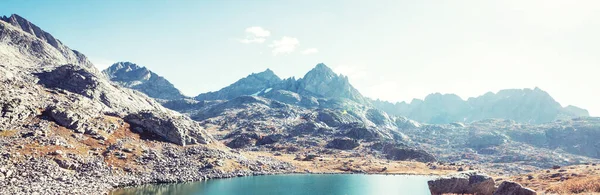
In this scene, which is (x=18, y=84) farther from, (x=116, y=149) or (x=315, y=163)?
(x=315, y=163)

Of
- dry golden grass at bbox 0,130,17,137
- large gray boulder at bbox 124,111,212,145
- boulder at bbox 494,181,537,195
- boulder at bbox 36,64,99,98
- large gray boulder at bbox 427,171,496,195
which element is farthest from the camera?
boulder at bbox 36,64,99,98

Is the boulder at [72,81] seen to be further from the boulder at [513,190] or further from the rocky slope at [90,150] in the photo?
the boulder at [513,190]

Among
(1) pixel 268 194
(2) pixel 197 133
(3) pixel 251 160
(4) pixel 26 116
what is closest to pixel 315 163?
(3) pixel 251 160

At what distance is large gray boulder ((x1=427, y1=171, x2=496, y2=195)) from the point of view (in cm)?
4972

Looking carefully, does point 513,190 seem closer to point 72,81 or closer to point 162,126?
point 162,126

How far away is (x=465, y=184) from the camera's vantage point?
51188 mm

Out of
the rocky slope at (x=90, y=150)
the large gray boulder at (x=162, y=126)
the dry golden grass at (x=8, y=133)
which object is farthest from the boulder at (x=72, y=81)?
the dry golden grass at (x=8, y=133)

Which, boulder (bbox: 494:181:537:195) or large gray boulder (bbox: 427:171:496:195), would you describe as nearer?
boulder (bbox: 494:181:537:195)

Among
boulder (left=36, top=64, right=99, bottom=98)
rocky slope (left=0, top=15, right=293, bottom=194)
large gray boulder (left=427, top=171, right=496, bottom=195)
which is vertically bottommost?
large gray boulder (left=427, top=171, right=496, bottom=195)

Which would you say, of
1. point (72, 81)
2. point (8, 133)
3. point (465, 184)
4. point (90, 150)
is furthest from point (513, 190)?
point (72, 81)

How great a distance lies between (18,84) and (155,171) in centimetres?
6568

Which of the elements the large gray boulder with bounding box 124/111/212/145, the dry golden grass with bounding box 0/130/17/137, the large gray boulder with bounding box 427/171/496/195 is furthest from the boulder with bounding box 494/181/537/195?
the large gray boulder with bounding box 124/111/212/145

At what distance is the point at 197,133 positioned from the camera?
492ft

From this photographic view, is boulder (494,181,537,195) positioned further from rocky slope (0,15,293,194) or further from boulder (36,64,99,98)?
boulder (36,64,99,98)
